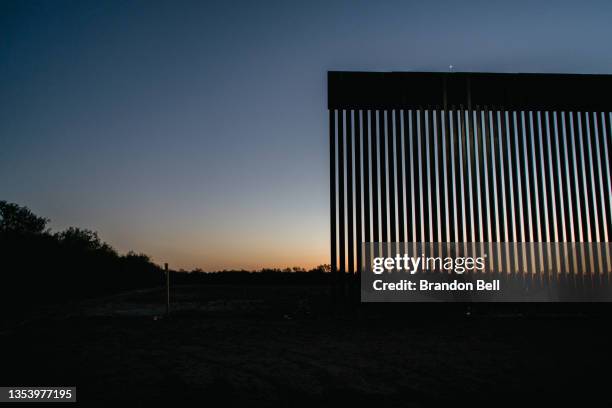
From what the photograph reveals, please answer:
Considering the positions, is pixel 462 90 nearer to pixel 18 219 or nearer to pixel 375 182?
pixel 375 182

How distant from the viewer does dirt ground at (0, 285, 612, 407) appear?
290cm

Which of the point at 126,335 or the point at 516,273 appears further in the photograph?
the point at 516,273

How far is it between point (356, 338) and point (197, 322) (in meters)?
2.71

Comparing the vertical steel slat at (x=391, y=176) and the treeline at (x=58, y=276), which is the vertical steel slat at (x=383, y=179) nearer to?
the vertical steel slat at (x=391, y=176)

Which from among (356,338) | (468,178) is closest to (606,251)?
(468,178)

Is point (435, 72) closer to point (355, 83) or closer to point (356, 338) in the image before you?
point (355, 83)

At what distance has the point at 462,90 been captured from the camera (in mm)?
7832

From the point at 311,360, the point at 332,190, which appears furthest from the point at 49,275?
the point at 311,360

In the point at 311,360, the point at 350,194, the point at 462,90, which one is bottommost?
the point at 311,360

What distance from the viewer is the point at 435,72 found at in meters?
7.77


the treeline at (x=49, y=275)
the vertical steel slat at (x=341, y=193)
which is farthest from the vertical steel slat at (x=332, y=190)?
the treeline at (x=49, y=275)

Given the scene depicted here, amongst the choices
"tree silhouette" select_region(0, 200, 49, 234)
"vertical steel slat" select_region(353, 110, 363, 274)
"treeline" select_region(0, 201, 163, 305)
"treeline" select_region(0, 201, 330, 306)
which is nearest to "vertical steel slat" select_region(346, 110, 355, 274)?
"vertical steel slat" select_region(353, 110, 363, 274)

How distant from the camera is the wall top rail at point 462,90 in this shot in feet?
25.3

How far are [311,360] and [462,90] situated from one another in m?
6.19
